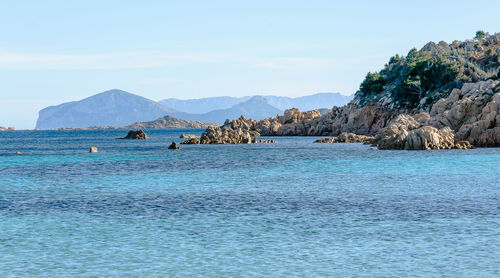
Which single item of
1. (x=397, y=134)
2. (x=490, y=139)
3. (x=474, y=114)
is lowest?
(x=490, y=139)

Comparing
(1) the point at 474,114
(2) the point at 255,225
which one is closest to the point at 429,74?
(1) the point at 474,114

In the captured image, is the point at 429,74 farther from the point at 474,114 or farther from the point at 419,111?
the point at 474,114

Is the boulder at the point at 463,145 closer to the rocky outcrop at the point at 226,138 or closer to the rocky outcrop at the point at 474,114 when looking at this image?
the rocky outcrop at the point at 474,114

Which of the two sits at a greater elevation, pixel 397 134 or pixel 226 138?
pixel 397 134

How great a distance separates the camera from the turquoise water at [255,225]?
1686 centimetres

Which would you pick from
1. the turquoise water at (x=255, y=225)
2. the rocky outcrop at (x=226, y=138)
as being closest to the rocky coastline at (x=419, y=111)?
the rocky outcrop at (x=226, y=138)

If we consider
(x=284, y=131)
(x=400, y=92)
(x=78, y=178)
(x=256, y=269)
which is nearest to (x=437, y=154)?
(x=78, y=178)

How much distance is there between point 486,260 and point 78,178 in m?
34.7

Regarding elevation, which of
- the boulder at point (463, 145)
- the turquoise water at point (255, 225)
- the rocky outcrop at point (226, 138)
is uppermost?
the rocky outcrop at point (226, 138)

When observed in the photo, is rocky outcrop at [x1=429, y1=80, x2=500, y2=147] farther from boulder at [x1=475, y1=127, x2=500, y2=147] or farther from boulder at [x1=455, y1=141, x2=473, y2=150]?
boulder at [x1=455, y1=141, x2=473, y2=150]

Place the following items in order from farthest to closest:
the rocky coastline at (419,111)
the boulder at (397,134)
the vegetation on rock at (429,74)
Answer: the vegetation on rock at (429,74) < the boulder at (397,134) < the rocky coastline at (419,111)

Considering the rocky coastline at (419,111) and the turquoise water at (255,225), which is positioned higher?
the rocky coastline at (419,111)

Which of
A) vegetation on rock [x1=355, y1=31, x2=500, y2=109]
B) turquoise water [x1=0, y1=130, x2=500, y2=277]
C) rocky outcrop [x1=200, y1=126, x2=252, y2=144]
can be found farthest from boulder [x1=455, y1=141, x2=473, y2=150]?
rocky outcrop [x1=200, y1=126, x2=252, y2=144]

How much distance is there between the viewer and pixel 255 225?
23.3 m
